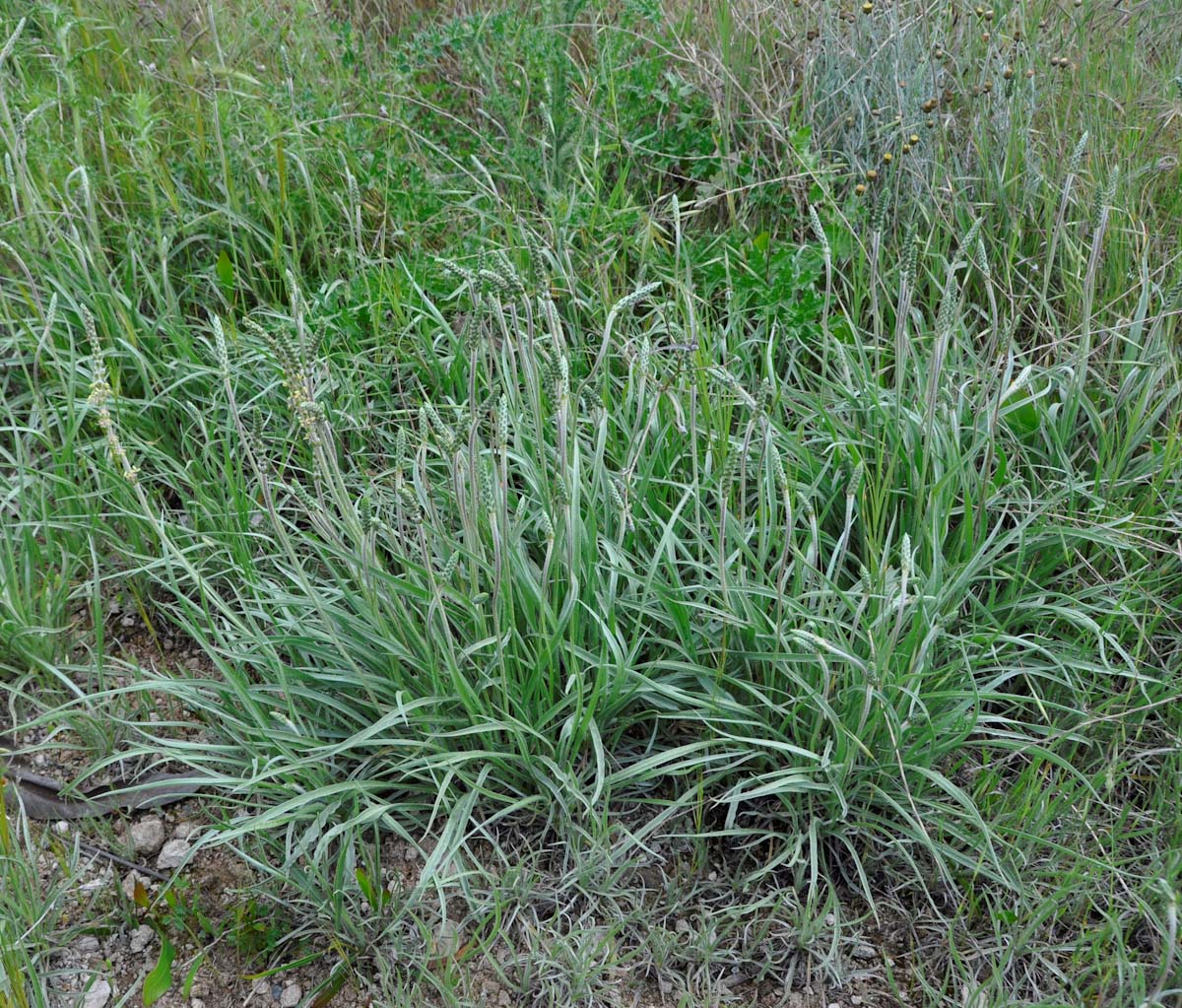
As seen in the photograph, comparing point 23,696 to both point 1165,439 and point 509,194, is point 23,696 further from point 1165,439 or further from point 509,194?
point 1165,439

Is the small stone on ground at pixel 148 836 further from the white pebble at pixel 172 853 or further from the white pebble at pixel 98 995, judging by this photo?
the white pebble at pixel 98 995

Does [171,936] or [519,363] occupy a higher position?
[519,363]

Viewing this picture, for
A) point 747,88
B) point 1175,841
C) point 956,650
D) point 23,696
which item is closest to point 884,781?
point 956,650

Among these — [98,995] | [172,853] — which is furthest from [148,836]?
[98,995]

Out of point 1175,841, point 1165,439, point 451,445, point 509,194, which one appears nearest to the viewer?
point 451,445

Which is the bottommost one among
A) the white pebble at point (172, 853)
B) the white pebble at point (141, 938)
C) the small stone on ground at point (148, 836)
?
the white pebble at point (141, 938)

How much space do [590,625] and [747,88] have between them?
228cm

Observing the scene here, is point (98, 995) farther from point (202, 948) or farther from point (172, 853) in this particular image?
point (172, 853)

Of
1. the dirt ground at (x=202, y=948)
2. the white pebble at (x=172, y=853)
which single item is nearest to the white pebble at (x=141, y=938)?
the dirt ground at (x=202, y=948)

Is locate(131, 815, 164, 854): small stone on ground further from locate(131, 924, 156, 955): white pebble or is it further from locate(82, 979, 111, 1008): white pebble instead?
locate(82, 979, 111, 1008): white pebble

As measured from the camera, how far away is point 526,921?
6.70 feet

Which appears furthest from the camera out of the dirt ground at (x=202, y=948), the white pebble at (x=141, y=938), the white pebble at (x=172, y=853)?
the white pebble at (x=172, y=853)

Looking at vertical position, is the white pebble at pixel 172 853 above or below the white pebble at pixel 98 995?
above

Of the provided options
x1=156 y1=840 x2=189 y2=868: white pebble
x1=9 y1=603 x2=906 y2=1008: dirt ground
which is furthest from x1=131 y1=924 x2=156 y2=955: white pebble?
x1=156 y1=840 x2=189 y2=868: white pebble
